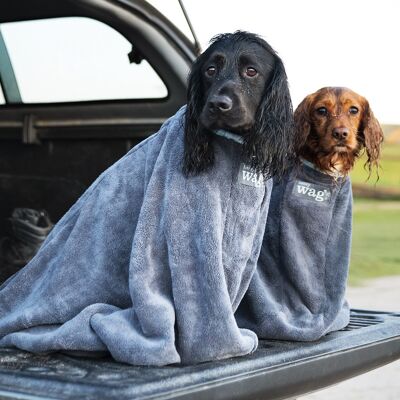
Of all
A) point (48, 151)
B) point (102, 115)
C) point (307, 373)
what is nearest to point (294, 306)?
point (307, 373)

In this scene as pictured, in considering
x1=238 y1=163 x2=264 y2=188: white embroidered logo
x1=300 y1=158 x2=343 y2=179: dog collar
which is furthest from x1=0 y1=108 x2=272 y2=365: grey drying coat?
x1=300 y1=158 x2=343 y2=179: dog collar

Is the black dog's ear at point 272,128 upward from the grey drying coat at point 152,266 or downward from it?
upward

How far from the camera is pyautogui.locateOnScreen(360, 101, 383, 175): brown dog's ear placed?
294 cm

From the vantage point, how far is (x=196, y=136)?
2523mm

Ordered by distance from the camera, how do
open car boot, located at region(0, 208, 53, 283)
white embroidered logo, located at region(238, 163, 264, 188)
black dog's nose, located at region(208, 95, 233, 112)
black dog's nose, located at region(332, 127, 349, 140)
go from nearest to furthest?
black dog's nose, located at region(208, 95, 233, 112) < white embroidered logo, located at region(238, 163, 264, 188) < black dog's nose, located at region(332, 127, 349, 140) < open car boot, located at region(0, 208, 53, 283)

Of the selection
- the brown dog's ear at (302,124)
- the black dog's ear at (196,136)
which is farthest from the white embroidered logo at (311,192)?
the black dog's ear at (196,136)

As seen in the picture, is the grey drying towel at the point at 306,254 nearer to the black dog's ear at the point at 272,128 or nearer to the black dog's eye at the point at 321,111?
the black dog's eye at the point at 321,111

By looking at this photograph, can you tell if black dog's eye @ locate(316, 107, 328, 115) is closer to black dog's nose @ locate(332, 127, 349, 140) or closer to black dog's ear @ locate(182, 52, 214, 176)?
black dog's nose @ locate(332, 127, 349, 140)

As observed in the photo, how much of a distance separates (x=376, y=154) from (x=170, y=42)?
1115 millimetres

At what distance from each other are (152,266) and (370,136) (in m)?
0.82

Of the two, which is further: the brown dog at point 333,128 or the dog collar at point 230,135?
the brown dog at point 333,128

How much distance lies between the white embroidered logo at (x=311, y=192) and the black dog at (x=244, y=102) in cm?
36

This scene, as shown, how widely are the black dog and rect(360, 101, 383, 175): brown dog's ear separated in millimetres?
441

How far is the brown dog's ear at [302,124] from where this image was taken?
9.44 feet
